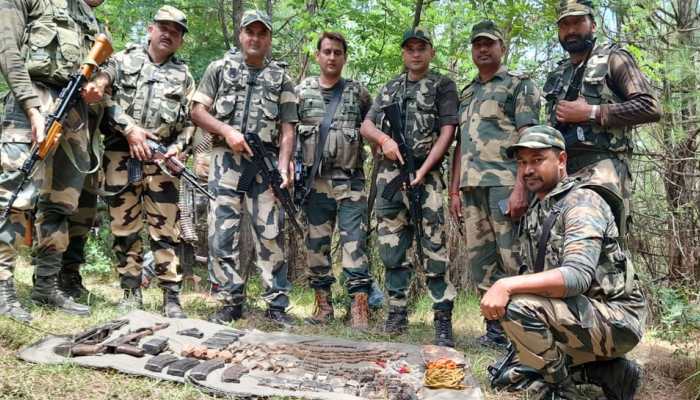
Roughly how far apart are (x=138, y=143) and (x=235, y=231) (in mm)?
1166

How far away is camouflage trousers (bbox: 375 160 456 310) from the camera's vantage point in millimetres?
5273

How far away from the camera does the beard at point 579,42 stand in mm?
4613

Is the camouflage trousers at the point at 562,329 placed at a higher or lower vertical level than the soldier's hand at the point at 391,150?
lower

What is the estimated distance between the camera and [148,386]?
3.52 m

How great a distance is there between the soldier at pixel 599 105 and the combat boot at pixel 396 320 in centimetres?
203

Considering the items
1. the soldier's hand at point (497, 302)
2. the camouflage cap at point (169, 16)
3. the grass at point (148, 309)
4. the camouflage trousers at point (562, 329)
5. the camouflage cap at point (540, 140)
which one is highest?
the camouflage cap at point (169, 16)

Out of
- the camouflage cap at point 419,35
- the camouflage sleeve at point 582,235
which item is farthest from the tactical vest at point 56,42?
the camouflage sleeve at point 582,235

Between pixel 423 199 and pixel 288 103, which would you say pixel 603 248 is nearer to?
pixel 423 199

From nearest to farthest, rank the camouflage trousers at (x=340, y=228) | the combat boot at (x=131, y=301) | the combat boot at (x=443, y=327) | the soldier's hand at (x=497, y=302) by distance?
the soldier's hand at (x=497, y=302), the combat boot at (x=443, y=327), the combat boot at (x=131, y=301), the camouflage trousers at (x=340, y=228)

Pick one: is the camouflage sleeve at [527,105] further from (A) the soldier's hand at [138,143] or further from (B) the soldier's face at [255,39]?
(A) the soldier's hand at [138,143]

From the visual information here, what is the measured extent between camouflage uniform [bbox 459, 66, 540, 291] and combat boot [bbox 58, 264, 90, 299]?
151 inches

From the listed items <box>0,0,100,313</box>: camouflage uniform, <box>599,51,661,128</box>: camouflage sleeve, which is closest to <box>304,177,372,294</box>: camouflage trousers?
<box>0,0,100,313</box>: camouflage uniform

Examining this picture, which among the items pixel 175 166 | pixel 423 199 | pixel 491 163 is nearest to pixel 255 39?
pixel 175 166

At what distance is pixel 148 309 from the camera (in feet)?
18.2
